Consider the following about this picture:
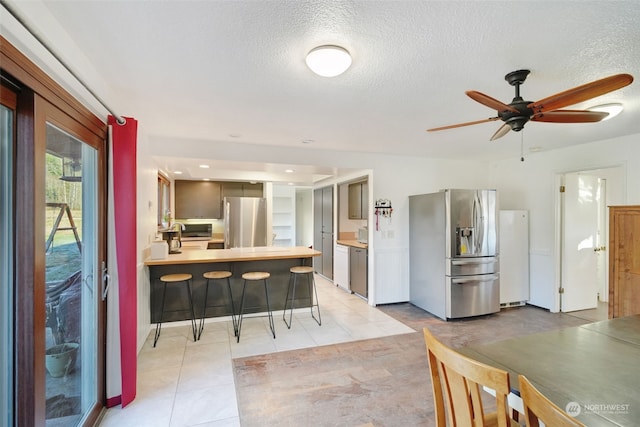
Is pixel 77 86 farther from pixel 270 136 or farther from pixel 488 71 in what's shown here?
pixel 488 71

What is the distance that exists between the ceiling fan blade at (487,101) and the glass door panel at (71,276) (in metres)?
2.23

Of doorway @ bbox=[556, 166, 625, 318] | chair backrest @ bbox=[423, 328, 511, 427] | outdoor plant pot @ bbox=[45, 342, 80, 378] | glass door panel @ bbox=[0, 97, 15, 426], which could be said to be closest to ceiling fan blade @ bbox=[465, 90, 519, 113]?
chair backrest @ bbox=[423, 328, 511, 427]

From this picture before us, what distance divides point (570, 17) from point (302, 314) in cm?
395

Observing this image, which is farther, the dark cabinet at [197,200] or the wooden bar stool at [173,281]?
the dark cabinet at [197,200]

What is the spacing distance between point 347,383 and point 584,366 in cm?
166

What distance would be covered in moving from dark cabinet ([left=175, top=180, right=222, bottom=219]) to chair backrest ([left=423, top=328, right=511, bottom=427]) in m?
5.77

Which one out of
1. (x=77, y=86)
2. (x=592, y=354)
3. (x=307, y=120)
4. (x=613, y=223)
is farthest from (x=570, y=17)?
(x=613, y=223)

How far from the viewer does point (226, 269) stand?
3914mm

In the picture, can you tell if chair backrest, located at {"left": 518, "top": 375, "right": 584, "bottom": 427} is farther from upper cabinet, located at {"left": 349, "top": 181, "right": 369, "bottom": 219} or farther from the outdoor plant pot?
upper cabinet, located at {"left": 349, "top": 181, "right": 369, "bottom": 219}

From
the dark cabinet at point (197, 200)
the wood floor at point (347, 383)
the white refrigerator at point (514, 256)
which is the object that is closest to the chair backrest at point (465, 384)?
the wood floor at point (347, 383)

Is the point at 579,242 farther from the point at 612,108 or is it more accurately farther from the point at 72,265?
the point at 72,265

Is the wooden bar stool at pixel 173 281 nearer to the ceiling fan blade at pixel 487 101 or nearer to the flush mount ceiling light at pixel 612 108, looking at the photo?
the ceiling fan blade at pixel 487 101

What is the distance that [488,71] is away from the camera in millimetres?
1974

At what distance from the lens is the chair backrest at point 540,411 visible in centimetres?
76
